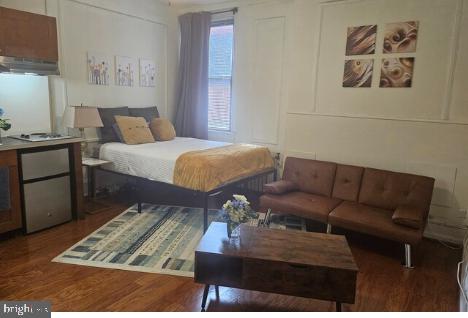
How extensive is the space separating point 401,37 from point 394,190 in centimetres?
159

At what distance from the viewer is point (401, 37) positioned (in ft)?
11.2

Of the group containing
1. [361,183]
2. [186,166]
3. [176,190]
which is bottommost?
[176,190]

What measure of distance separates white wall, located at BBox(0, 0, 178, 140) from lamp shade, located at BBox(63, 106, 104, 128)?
31 cm

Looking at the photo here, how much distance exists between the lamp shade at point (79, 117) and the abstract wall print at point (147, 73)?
131cm

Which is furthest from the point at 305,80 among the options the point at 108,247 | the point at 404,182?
the point at 108,247

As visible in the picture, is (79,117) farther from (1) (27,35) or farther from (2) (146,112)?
(2) (146,112)

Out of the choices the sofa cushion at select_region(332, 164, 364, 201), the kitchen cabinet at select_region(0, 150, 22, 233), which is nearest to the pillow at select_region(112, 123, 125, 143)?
the kitchen cabinet at select_region(0, 150, 22, 233)

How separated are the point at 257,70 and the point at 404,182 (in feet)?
8.23

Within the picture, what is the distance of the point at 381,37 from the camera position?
3.51 metres

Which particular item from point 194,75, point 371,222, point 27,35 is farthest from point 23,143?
point 371,222

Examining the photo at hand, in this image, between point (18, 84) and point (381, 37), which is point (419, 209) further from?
point (18, 84)

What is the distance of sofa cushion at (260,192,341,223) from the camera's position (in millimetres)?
3180

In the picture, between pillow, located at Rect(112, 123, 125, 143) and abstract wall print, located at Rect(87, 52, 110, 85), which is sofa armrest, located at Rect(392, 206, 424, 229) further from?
abstract wall print, located at Rect(87, 52, 110, 85)

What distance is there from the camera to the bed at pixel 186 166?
3.29 meters
